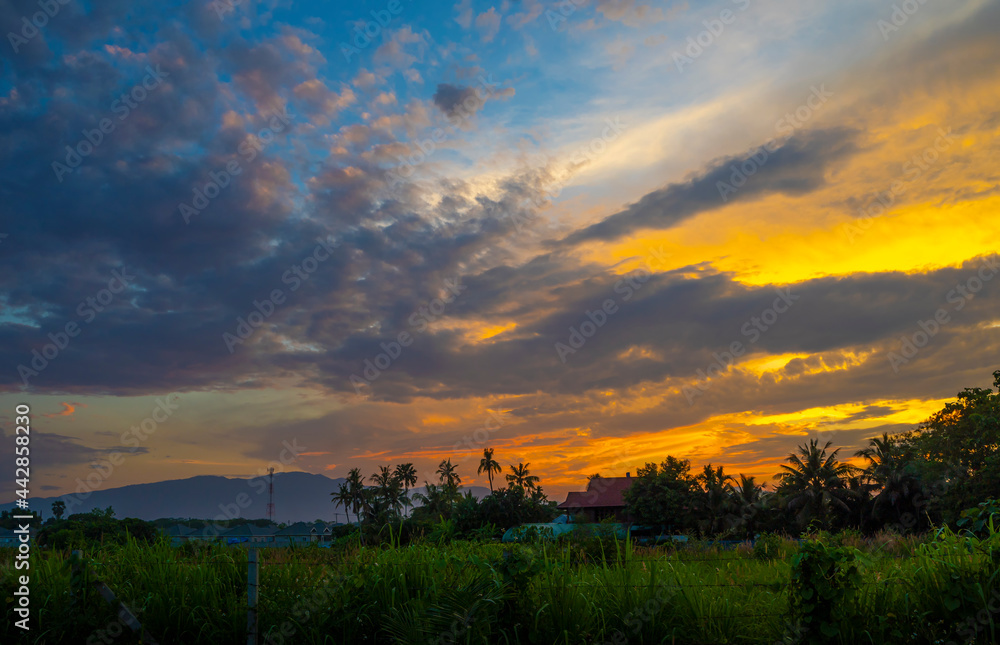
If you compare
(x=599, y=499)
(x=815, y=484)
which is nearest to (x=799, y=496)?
(x=815, y=484)

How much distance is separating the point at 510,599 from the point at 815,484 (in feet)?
186

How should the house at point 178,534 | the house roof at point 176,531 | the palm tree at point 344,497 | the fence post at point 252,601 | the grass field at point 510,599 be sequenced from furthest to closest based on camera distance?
1. the palm tree at point 344,497
2. the house roof at point 176,531
3. the house at point 178,534
4. the fence post at point 252,601
5. the grass field at point 510,599

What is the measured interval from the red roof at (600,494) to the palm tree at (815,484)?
20.5 metres

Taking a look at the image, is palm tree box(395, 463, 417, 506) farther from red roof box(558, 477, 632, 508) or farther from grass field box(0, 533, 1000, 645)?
grass field box(0, 533, 1000, 645)

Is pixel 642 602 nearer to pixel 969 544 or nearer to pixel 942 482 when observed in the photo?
pixel 969 544

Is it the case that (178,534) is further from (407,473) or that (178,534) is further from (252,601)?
(407,473)

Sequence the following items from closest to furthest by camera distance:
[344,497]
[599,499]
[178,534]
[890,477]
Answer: [178,534] < [890,477] < [599,499] < [344,497]

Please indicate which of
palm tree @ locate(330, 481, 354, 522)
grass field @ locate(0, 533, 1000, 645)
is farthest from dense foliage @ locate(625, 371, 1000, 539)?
palm tree @ locate(330, 481, 354, 522)

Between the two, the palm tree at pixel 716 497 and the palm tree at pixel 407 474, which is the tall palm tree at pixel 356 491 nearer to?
the palm tree at pixel 407 474

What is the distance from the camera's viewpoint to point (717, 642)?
5.49 m

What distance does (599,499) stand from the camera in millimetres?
75375

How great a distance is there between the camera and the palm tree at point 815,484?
5381 cm

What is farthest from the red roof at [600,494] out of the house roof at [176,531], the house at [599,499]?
the house roof at [176,531]

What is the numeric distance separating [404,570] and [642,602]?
2.29 metres
